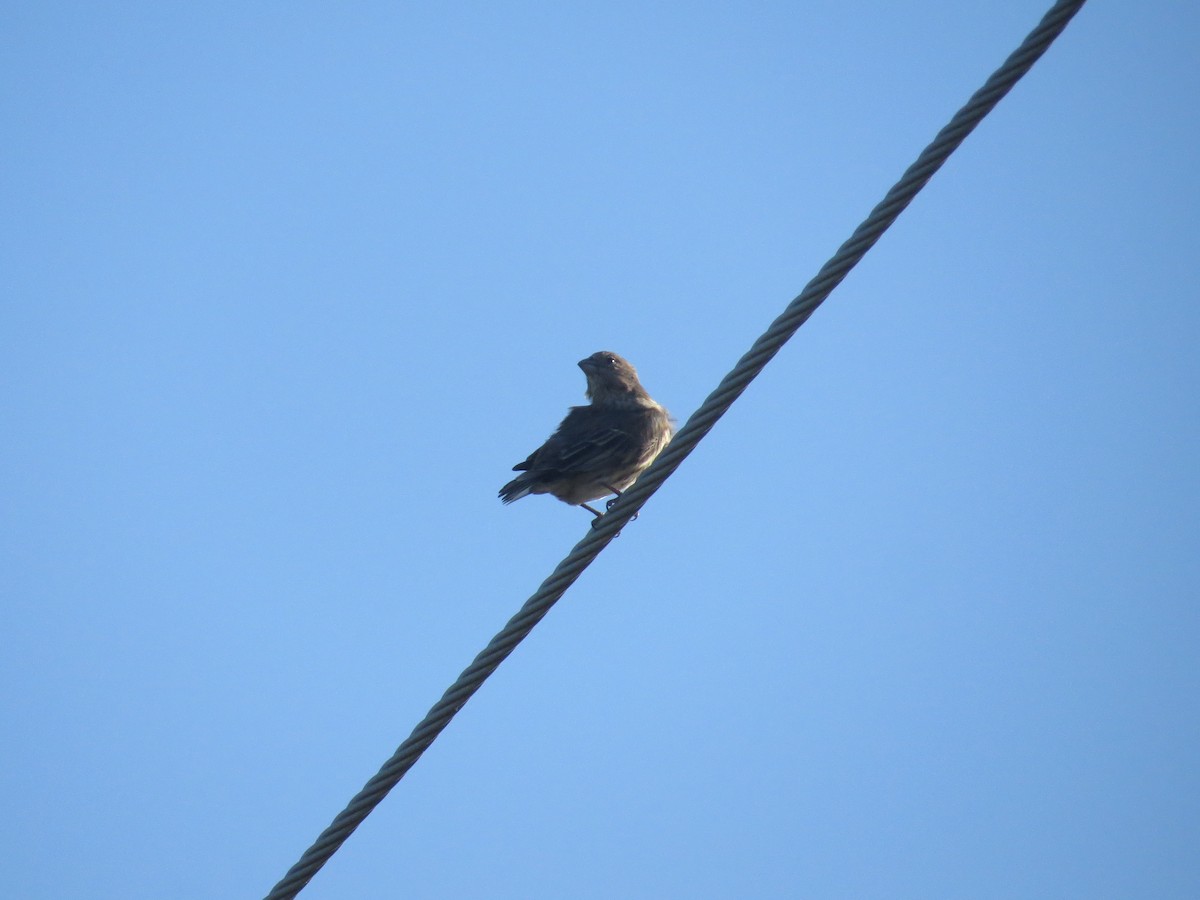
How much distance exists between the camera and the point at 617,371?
11039mm

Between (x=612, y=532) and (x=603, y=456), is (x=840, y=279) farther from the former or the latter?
(x=603, y=456)

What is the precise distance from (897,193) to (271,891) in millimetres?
3138

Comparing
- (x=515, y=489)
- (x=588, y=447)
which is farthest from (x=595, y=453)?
(x=515, y=489)

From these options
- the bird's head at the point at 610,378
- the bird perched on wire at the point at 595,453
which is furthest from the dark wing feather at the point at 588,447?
the bird's head at the point at 610,378

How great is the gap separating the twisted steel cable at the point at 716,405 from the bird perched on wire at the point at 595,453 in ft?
14.2

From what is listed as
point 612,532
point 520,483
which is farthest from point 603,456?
point 612,532

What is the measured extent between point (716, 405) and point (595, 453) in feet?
15.9

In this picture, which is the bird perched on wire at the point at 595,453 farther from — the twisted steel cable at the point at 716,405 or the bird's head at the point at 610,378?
the twisted steel cable at the point at 716,405

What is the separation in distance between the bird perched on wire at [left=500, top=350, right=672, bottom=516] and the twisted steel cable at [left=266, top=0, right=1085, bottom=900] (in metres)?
4.31

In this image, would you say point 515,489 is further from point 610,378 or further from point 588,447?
point 610,378

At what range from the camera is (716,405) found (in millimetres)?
4754

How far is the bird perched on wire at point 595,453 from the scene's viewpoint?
31.0ft

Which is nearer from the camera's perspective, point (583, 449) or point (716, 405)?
point (716, 405)

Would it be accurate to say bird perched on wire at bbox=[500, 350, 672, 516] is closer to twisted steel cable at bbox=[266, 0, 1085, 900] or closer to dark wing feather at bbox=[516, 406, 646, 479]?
dark wing feather at bbox=[516, 406, 646, 479]
